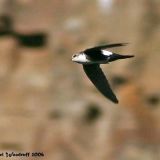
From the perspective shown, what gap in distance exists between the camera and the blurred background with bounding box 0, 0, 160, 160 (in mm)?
13172

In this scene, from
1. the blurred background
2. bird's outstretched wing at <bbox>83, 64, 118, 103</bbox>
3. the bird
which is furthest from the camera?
the blurred background

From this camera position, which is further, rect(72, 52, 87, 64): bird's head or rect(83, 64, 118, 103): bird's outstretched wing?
rect(83, 64, 118, 103): bird's outstretched wing

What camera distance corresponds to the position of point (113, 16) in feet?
51.5

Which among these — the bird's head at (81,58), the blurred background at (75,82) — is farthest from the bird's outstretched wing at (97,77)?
the blurred background at (75,82)

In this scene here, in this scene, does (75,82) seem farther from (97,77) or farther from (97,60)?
(97,60)

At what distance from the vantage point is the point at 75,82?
46.9 feet

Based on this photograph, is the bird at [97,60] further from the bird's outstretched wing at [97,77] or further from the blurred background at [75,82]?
the blurred background at [75,82]

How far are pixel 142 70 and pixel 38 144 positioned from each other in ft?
8.76

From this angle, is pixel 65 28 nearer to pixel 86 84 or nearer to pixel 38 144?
pixel 86 84

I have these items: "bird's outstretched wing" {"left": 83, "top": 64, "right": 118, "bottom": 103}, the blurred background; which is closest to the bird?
"bird's outstretched wing" {"left": 83, "top": 64, "right": 118, "bottom": 103}

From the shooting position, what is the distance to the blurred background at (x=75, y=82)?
1317 centimetres

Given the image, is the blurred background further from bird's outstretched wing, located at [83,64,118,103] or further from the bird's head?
the bird's head

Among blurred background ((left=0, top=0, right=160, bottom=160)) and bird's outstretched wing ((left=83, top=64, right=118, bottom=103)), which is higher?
bird's outstretched wing ((left=83, top=64, right=118, bottom=103))

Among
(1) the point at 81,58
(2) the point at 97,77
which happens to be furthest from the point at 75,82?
(1) the point at 81,58
